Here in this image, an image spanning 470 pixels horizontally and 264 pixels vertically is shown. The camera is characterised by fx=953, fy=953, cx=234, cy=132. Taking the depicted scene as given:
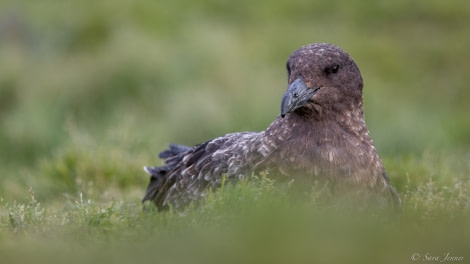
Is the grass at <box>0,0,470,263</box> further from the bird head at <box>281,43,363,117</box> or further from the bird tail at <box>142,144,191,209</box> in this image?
the bird head at <box>281,43,363,117</box>

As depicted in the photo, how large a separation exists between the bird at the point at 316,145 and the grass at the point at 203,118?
0.23 metres

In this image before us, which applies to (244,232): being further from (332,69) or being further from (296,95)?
(332,69)

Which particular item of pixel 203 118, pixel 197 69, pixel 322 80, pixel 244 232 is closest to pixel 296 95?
pixel 322 80

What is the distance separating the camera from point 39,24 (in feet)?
45.8

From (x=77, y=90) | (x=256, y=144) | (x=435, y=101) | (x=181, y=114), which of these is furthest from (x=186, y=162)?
(x=435, y=101)

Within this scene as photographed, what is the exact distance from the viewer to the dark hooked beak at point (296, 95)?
5.02 m

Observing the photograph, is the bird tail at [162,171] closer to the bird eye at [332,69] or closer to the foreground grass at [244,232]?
the foreground grass at [244,232]

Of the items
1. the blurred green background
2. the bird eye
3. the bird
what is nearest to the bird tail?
the bird

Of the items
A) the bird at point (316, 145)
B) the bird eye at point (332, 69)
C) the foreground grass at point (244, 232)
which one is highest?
the bird eye at point (332, 69)

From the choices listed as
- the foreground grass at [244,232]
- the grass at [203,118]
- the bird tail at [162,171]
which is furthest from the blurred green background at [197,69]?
the foreground grass at [244,232]

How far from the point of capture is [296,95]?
5.11 metres

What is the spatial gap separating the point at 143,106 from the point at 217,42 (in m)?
1.72

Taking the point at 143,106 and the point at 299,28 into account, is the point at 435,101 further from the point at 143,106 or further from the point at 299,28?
the point at 143,106

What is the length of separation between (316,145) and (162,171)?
1763mm
